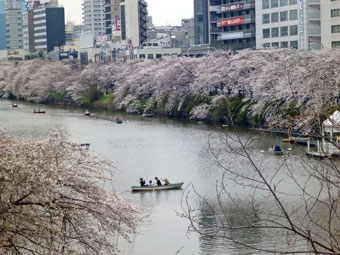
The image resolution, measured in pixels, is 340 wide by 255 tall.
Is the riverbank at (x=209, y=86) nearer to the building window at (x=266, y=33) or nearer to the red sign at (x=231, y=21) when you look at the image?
the building window at (x=266, y=33)

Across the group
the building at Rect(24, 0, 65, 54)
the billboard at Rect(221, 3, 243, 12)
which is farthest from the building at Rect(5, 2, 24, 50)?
the billboard at Rect(221, 3, 243, 12)

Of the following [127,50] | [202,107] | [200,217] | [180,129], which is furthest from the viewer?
[127,50]

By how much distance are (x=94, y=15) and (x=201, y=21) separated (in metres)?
88.9

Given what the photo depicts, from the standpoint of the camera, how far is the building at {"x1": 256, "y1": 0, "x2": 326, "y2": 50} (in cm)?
4947

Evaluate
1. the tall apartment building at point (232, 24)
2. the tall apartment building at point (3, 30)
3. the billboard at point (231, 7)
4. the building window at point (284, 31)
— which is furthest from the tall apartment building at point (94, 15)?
the building window at point (284, 31)

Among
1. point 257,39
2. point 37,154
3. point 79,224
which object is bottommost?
point 79,224

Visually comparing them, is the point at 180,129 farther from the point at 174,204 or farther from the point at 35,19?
the point at 35,19

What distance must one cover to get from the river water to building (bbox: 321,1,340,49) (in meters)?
12.4

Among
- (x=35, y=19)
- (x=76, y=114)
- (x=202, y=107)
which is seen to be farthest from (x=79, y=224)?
(x=35, y=19)

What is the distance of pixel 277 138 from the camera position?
1262 inches

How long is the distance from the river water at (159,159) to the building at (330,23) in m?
12.4

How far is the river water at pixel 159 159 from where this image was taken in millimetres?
16047

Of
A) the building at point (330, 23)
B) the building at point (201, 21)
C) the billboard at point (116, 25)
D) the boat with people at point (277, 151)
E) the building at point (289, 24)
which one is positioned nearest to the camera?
the boat with people at point (277, 151)

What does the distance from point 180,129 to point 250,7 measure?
23.9 metres
